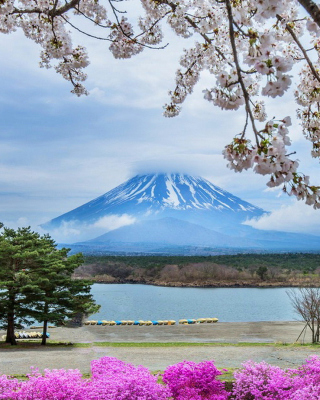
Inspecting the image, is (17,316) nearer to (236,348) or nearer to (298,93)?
(236,348)

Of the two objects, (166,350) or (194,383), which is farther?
(166,350)

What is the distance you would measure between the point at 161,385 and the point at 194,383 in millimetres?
507

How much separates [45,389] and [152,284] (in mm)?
45225

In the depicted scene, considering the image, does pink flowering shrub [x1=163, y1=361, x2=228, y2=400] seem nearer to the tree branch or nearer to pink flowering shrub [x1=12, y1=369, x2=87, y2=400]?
pink flowering shrub [x1=12, y1=369, x2=87, y2=400]

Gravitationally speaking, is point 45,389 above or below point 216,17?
below

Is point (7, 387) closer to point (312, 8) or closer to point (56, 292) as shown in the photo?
point (312, 8)

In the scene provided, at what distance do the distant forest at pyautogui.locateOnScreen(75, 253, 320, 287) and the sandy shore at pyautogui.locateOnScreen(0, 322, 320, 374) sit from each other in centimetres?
2950

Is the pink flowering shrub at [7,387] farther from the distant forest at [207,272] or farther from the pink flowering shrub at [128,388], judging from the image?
the distant forest at [207,272]

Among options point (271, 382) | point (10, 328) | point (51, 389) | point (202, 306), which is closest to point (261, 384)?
point (271, 382)

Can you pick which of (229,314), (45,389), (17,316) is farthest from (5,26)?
(229,314)

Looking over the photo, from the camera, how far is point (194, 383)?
5.02 meters

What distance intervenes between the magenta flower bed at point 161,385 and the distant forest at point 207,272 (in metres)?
40.1

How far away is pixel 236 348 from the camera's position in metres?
11.2

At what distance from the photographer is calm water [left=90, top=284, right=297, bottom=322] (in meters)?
24.7
